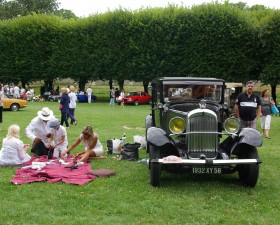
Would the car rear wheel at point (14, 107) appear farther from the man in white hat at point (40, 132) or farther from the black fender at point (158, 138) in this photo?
the black fender at point (158, 138)

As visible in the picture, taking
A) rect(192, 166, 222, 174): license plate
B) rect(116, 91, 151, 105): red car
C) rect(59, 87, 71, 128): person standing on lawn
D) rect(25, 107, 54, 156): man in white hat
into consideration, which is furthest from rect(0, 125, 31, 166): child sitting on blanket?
rect(116, 91, 151, 105): red car

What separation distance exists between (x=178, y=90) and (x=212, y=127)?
1.77m

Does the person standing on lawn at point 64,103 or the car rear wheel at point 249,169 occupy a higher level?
the person standing on lawn at point 64,103

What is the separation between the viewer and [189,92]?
8.48 metres

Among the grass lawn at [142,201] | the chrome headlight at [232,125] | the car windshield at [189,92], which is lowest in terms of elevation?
the grass lawn at [142,201]

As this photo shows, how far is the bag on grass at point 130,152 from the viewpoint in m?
9.39

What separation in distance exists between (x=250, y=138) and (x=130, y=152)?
337 centimetres

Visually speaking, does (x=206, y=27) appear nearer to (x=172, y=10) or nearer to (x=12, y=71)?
(x=172, y=10)

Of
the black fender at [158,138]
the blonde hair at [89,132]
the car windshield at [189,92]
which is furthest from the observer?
the blonde hair at [89,132]

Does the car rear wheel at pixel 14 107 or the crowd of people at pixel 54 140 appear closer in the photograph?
the crowd of people at pixel 54 140

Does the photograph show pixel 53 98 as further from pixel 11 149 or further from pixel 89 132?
pixel 11 149

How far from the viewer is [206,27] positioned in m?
32.8

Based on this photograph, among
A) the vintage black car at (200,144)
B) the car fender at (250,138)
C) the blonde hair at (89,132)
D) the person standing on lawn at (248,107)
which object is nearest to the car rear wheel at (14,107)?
the blonde hair at (89,132)

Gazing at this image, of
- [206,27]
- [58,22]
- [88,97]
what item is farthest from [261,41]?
[58,22]
